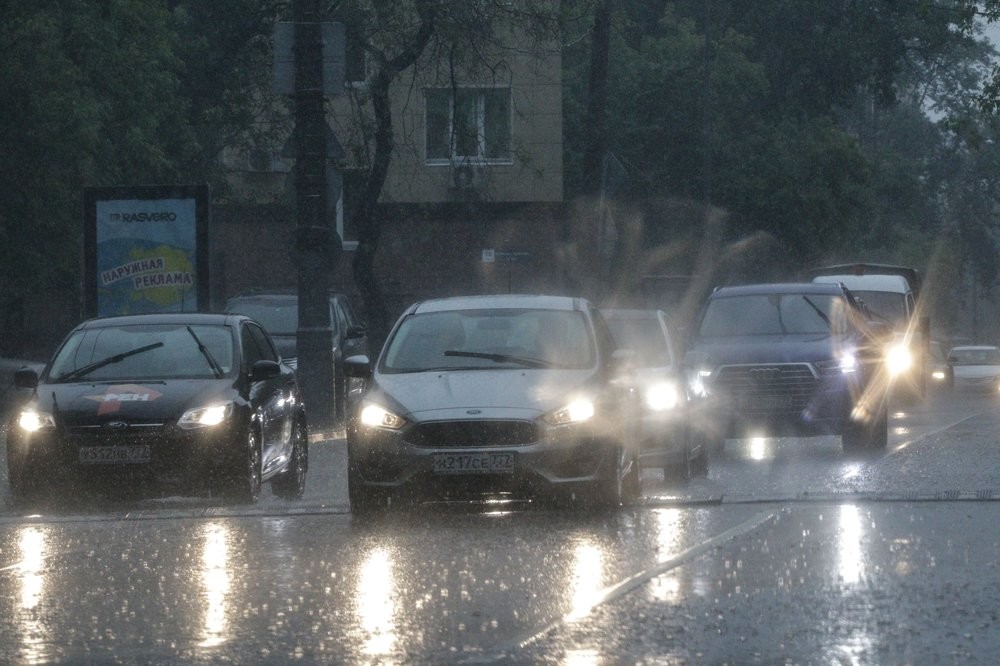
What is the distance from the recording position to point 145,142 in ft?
97.8

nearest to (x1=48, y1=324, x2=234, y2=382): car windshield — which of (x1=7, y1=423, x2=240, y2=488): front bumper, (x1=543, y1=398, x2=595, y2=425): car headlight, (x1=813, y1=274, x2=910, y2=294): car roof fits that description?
(x1=7, y1=423, x2=240, y2=488): front bumper

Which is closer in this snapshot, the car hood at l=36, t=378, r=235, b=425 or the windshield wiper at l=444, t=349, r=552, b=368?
the windshield wiper at l=444, t=349, r=552, b=368

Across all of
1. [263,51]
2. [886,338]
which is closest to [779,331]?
[886,338]

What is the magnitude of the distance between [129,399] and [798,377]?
7.59 metres

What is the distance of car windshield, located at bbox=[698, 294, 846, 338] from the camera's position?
20031mm

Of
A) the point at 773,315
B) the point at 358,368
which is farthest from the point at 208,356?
the point at 773,315

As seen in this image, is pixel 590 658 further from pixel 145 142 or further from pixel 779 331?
pixel 145 142

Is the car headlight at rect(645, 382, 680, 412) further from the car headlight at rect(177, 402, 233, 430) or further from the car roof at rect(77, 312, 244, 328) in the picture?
the car headlight at rect(177, 402, 233, 430)

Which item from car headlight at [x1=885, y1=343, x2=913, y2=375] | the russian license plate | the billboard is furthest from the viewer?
car headlight at [x1=885, y1=343, x2=913, y2=375]

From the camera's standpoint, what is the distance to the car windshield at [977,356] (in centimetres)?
5203

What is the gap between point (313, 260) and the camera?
73.0 ft

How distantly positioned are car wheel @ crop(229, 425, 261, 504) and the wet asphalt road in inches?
10.3

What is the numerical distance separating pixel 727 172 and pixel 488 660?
41.4 metres

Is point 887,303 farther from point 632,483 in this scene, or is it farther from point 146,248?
point 632,483
